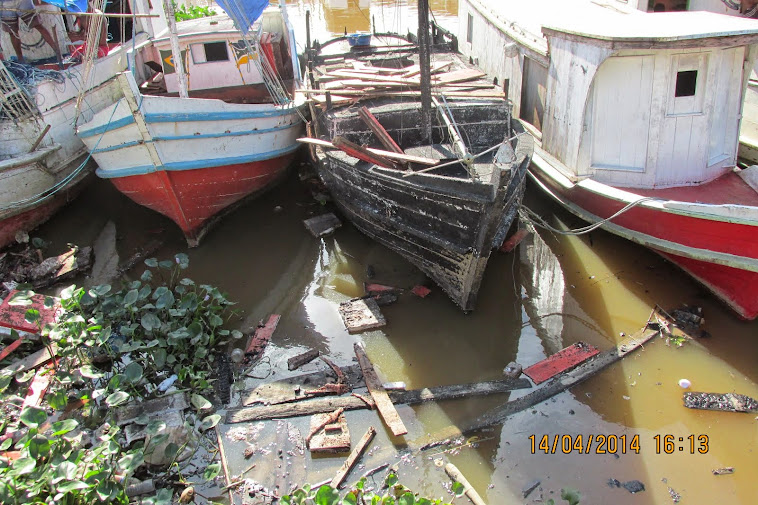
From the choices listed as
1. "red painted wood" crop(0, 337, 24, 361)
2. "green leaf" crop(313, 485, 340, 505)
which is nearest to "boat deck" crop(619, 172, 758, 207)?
"green leaf" crop(313, 485, 340, 505)

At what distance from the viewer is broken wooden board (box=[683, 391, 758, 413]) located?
17.4ft

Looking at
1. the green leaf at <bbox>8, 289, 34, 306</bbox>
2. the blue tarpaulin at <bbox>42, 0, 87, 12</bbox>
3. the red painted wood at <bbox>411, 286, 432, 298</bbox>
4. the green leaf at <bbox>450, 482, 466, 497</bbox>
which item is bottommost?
the green leaf at <bbox>450, 482, 466, 497</bbox>

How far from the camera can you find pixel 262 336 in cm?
653

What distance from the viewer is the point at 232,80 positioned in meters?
10.2

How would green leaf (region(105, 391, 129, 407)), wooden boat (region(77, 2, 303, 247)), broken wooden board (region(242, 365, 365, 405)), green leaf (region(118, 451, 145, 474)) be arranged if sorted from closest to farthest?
green leaf (region(118, 451, 145, 474)) → green leaf (region(105, 391, 129, 407)) → broken wooden board (region(242, 365, 365, 405)) → wooden boat (region(77, 2, 303, 247))

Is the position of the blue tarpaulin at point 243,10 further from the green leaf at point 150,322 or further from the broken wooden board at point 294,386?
the broken wooden board at point 294,386

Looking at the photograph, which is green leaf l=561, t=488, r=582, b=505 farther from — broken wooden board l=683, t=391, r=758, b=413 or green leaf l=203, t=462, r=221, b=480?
green leaf l=203, t=462, r=221, b=480

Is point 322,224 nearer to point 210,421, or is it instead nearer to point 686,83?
point 210,421

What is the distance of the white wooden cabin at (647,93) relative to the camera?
6203 millimetres

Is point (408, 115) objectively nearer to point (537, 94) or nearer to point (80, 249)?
point (537, 94)

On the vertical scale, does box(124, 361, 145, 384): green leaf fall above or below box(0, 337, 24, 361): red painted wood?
above

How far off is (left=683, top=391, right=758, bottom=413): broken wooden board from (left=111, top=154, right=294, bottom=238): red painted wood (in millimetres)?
7006

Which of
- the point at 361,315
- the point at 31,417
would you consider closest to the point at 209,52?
the point at 361,315

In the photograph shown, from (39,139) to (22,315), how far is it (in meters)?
3.50
